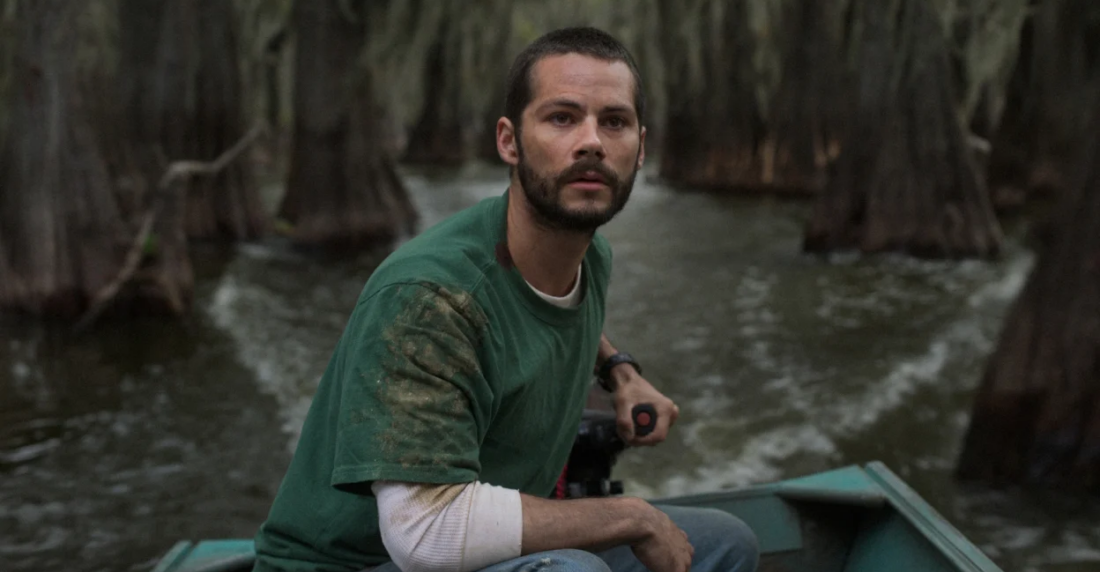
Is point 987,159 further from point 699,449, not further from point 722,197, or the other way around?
point 699,449

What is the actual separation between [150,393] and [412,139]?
27.2 m

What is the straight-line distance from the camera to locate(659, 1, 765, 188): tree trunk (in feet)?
66.3

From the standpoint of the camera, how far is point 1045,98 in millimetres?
17141

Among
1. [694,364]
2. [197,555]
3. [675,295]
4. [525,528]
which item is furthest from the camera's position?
[675,295]

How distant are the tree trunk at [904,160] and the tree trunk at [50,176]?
7.80m

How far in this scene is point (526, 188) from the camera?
2.12 m

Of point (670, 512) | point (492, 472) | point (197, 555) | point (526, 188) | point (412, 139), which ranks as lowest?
point (412, 139)

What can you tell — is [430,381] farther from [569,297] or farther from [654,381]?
[654,381]

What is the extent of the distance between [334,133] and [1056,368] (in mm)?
9709

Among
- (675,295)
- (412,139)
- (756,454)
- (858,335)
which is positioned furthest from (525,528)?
(412,139)

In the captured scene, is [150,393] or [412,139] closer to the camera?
[150,393]

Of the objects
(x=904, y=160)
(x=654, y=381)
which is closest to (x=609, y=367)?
(x=654, y=381)

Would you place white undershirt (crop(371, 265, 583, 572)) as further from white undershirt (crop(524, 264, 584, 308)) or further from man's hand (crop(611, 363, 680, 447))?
man's hand (crop(611, 363, 680, 447))

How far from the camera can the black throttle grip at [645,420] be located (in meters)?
2.61
